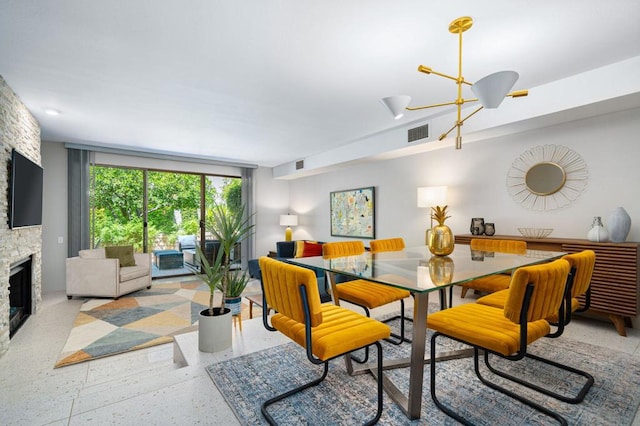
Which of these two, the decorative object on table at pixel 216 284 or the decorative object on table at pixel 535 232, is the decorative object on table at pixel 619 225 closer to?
the decorative object on table at pixel 535 232

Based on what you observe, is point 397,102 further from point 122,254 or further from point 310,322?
point 122,254

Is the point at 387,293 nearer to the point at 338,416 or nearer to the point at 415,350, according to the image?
the point at 415,350

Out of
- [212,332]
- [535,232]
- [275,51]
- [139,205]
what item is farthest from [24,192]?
[535,232]

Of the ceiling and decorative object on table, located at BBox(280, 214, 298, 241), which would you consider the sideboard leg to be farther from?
decorative object on table, located at BBox(280, 214, 298, 241)

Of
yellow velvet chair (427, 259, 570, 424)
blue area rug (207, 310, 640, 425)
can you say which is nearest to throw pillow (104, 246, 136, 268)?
blue area rug (207, 310, 640, 425)

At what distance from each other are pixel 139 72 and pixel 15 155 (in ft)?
5.30

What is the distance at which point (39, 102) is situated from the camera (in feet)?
10.8

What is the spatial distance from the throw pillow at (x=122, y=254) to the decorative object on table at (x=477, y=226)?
512 cm

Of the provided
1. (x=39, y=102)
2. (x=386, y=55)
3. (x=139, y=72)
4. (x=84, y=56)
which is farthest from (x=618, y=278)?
(x=39, y=102)

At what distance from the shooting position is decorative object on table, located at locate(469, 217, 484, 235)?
3.79 meters

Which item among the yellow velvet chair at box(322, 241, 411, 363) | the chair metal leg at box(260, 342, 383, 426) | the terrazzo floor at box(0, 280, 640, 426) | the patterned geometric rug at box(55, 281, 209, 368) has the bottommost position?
the patterned geometric rug at box(55, 281, 209, 368)

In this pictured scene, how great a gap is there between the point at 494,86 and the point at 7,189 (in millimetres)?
4125

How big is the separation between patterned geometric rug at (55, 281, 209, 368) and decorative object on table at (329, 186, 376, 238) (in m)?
2.70

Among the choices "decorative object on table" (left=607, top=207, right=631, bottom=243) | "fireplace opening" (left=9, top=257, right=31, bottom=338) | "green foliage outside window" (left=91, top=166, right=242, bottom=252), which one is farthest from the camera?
"green foliage outside window" (left=91, top=166, right=242, bottom=252)
